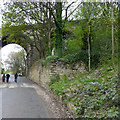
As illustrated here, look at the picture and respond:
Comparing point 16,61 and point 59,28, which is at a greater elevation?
point 59,28

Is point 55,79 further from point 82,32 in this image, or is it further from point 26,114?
point 26,114

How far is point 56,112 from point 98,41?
21.3 ft

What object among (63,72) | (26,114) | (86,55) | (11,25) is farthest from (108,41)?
(11,25)

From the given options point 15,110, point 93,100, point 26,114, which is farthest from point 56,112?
point 93,100

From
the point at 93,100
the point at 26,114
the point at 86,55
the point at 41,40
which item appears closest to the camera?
the point at 93,100

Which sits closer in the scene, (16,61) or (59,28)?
(59,28)

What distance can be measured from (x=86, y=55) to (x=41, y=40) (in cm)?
637

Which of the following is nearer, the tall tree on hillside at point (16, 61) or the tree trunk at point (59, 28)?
the tree trunk at point (59, 28)

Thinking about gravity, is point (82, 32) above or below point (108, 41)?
above

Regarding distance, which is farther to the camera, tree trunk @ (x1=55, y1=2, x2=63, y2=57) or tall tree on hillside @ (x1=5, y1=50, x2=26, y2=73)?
tall tree on hillside @ (x1=5, y1=50, x2=26, y2=73)

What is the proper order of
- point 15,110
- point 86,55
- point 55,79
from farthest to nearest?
point 86,55 → point 55,79 → point 15,110

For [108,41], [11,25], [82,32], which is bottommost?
[108,41]

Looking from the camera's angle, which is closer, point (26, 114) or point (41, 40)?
point (26, 114)

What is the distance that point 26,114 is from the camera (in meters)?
4.77
